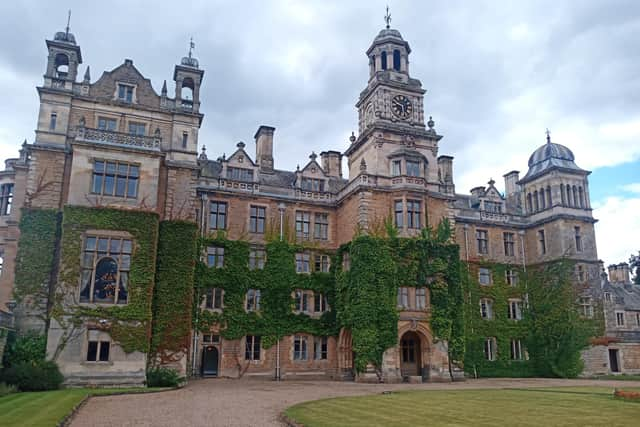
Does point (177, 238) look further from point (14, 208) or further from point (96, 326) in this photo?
point (14, 208)

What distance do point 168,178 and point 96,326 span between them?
29.0 ft

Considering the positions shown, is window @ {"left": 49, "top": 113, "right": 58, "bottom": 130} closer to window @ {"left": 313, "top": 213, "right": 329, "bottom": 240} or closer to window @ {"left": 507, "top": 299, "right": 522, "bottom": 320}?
window @ {"left": 313, "top": 213, "right": 329, "bottom": 240}

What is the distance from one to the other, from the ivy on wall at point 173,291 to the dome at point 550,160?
2741 cm

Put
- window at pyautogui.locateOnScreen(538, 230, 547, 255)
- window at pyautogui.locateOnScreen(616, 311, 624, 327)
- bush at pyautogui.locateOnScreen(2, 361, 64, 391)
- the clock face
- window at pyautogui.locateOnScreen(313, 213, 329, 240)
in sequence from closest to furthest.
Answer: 1. bush at pyautogui.locateOnScreen(2, 361, 64, 391)
2. window at pyautogui.locateOnScreen(313, 213, 329, 240)
3. the clock face
4. window at pyautogui.locateOnScreen(538, 230, 547, 255)
5. window at pyautogui.locateOnScreen(616, 311, 624, 327)

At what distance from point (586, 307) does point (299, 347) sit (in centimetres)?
2060

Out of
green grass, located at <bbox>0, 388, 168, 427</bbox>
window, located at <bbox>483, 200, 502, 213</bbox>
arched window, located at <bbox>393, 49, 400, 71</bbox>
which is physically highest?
→ arched window, located at <bbox>393, 49, 400, 71</bbox>

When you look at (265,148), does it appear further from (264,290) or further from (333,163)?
(264,290)

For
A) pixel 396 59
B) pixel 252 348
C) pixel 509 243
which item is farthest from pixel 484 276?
pixel 252 348

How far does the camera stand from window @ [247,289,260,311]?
Answer: 31922 millimetres

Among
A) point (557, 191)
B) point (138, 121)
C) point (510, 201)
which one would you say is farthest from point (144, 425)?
point (510, 201)

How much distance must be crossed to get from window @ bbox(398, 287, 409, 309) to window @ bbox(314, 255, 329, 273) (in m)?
5.27

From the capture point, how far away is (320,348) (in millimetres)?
32781

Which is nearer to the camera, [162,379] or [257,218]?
[162,379]

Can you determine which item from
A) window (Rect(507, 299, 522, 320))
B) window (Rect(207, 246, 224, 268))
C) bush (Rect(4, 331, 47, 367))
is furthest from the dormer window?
bush (Rect(4, 331, 47, 367))
